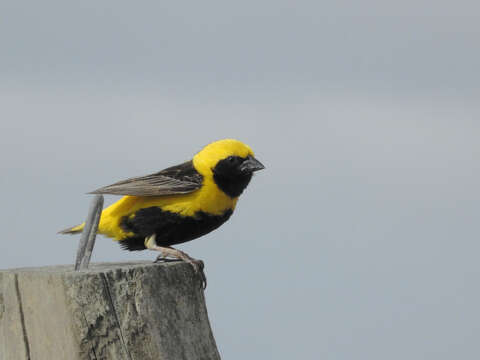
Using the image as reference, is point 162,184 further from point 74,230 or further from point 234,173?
point 74,230

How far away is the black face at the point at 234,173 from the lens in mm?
5863

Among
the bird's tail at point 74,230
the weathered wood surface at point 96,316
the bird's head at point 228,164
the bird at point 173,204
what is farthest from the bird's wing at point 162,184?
the weathered wood surface at point 96,316

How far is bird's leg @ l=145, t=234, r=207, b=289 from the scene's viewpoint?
4.95m

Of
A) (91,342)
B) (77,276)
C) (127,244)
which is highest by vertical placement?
(77,276)

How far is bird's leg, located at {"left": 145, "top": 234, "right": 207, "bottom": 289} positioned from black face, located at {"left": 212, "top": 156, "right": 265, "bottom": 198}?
711mm

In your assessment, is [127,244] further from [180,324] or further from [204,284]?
[180,324]

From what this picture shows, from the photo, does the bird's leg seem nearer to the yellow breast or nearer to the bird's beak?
the yellow breast

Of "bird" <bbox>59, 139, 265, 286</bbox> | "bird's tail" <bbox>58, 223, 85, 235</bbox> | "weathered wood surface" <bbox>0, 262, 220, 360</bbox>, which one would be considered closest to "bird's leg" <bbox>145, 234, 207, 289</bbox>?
"bird" <bbox>59, 139, 265, 286</bbox>

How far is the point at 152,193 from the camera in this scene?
18.1 ft

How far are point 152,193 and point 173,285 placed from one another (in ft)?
4.69

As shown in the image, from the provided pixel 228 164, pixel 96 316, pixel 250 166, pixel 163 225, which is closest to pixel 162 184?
pixel 163 225

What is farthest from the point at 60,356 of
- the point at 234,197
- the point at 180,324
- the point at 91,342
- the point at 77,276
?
the point at 234,197

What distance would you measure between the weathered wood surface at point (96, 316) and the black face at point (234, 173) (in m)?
Answer: 1.75

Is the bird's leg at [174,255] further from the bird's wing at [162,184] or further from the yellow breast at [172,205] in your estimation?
the bird's wing at [162,184]
